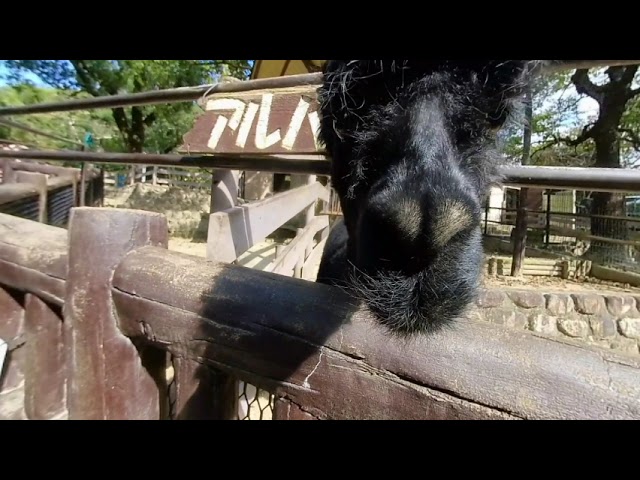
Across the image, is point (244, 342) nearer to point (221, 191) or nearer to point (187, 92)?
point (187, 92)

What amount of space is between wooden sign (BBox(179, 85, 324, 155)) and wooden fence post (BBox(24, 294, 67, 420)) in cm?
98

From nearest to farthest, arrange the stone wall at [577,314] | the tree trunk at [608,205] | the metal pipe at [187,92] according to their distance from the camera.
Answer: the metal pipe at [187,92] < the stone wall at [577,314] < the tree trunk at [608,205]

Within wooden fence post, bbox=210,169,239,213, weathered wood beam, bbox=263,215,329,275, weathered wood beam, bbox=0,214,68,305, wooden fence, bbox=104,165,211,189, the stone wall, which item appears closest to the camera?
weathered wood beam, bbox=0,214,68,305

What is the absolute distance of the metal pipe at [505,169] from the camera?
99cm

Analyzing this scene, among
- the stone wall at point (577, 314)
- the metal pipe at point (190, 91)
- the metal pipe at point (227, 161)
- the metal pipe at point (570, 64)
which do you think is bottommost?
the stone wall at point (577, 314)

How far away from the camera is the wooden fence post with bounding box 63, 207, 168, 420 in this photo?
104 cm

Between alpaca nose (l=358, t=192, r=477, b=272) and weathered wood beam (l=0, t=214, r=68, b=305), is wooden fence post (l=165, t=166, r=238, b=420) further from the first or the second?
alpaca nose (l=358, t=192, r=477, b=272)

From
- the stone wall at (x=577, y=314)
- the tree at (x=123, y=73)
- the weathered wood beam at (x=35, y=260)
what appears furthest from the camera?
the tree at (x=123, y=73)

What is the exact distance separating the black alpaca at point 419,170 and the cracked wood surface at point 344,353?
0.06 m

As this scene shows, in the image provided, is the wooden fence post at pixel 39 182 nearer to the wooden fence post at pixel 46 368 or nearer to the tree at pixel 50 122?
the tree at pixel 50 122

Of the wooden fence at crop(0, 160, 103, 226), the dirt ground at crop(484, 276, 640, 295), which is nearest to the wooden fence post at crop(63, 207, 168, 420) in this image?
the wooden fence at crop(0, 160, 103, 226)

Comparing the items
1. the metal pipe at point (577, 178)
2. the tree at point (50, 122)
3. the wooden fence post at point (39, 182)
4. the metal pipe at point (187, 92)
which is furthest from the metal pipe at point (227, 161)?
the tree at point (50, 122)

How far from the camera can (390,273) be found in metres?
0.71
